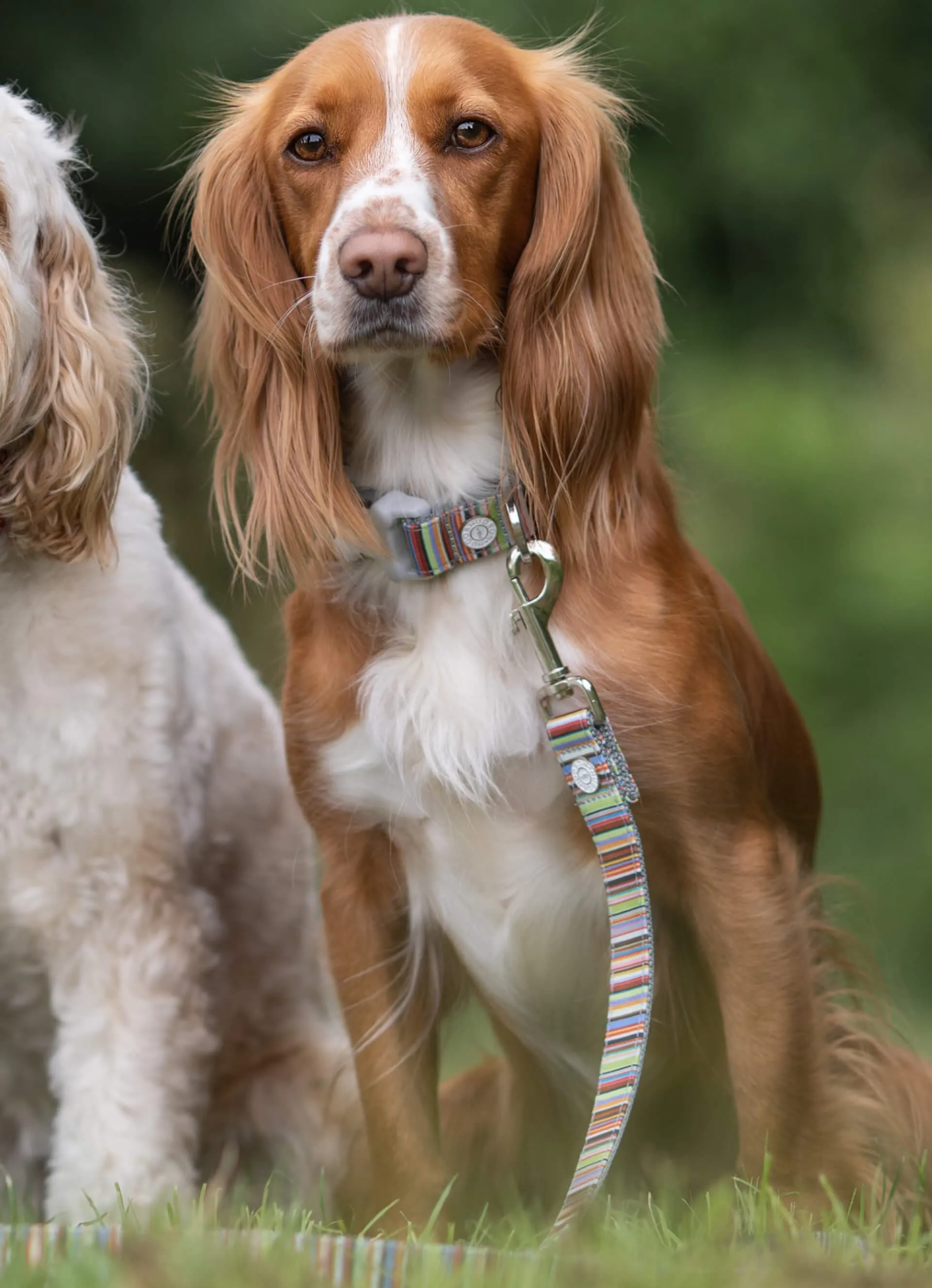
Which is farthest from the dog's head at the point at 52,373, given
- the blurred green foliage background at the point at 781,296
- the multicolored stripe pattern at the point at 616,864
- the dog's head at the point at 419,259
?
the blurred green foliage background at the point at 781,296

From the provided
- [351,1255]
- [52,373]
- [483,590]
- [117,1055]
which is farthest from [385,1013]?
[52,373]

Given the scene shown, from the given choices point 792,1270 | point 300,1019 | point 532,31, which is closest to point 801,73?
point 532,31

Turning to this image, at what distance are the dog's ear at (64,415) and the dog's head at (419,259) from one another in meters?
0.17

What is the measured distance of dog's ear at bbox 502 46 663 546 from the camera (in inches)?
92.5

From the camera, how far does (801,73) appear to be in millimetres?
6176

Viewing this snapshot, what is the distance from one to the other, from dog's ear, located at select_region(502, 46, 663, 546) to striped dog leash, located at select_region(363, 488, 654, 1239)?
8cm

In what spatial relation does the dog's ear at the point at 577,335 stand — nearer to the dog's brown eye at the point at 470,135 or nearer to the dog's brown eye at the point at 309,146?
the dog's brown eye at the point at 470,135

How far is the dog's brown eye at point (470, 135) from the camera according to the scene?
2275 millimetres

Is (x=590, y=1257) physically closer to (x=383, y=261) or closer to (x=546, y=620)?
(x=546, y=620)

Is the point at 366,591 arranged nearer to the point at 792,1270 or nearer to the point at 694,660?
the point at 694,660

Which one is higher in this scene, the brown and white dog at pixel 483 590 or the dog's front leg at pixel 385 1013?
the brown and white dog at pixel 483 590

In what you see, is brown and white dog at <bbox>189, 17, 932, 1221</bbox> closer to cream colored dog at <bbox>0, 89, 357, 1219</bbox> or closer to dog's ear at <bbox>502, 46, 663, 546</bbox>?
dog's ear at <bbox>502, 46, 663, 546</bbox>

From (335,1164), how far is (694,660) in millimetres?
1143

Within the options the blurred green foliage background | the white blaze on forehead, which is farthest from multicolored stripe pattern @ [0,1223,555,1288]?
the blurred green foliage background
